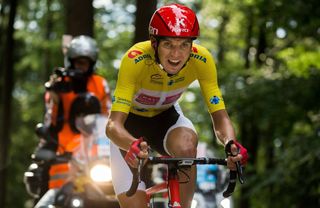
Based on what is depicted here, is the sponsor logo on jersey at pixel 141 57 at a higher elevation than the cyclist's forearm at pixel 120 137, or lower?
higher

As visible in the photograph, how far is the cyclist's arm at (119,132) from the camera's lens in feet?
15.1

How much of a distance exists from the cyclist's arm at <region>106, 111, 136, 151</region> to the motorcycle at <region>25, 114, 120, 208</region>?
2.60 meters

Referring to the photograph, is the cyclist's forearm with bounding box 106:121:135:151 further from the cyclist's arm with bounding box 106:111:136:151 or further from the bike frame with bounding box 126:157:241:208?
the bike frame with bounding box 126:157:241:208

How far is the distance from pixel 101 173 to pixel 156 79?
8.95 ft

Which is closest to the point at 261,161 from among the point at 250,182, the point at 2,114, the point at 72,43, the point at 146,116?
the point at 2,114

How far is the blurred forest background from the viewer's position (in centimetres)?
1289

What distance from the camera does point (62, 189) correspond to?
7.97m

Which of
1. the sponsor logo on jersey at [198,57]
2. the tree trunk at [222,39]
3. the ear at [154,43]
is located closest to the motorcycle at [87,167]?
the sponsor logo on jersey at [198,57]

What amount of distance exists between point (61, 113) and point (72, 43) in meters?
0.97

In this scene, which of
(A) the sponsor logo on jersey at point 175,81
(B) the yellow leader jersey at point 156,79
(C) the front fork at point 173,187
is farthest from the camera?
(A) the sponsor logo on jersey at point 175,81

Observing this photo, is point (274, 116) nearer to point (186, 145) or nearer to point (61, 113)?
point (61, 113)

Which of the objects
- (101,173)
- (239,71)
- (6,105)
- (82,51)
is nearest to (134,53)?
(101,173)

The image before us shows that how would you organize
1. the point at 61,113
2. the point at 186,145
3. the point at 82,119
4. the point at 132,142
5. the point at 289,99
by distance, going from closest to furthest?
the point at 132,142 → the point at 186,145 → the point at 82,119 → the point at 61,113 → the point at 289,99

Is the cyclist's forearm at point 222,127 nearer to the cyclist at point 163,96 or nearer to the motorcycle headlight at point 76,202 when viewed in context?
the cyclist at point 163,96
